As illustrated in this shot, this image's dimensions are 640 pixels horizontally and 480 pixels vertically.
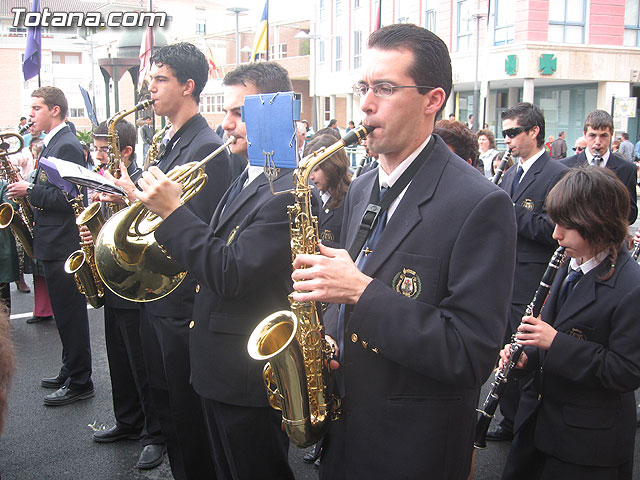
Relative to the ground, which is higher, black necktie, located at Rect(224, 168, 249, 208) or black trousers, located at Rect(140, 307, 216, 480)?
black necktie, located at Rect(224, 168, 249, 208)

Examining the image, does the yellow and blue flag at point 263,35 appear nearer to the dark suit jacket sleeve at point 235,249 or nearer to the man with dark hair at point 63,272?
the man with dark hair at point 63,272

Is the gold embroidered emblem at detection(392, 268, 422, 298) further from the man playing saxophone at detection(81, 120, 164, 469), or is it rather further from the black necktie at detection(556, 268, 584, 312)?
the man playing saxophone at detection(81, 120, 164, 469)

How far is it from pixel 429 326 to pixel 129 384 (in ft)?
10.7

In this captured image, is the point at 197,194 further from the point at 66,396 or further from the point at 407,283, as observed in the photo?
the point at 66,396

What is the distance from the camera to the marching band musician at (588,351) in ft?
8.40

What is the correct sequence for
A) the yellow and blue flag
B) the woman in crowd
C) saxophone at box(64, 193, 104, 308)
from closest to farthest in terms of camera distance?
saxophone at box(64, 193, 104, 308), the woman in crowd, the yellow and blue flag

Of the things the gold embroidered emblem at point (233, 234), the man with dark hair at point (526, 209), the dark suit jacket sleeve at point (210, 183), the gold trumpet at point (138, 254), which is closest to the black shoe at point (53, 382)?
the gold trumpet at point (138, 254)

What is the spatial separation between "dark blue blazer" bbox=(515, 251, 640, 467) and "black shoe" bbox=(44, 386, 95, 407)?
12.7 feet

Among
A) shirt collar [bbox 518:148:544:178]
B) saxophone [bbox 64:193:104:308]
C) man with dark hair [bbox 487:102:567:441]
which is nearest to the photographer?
saxophone [bbox 64:193:104:308]

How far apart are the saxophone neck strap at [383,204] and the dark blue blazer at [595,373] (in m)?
1.18

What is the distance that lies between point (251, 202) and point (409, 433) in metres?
1.29

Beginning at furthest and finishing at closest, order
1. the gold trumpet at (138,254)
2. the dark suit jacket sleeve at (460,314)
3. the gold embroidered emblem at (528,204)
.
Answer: the gold embroidered emblem at (528,204) → the gold trumpet at (138,254) → the dark suit jacket sleeve at (460,314)

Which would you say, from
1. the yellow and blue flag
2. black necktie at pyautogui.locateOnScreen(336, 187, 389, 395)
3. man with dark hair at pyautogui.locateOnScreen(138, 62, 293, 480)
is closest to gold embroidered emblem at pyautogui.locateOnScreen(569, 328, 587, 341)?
black necktie at pyautogui.locateOnScreen(336, 187, 389, 395)

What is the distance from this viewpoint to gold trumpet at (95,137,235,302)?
297 centimetres
